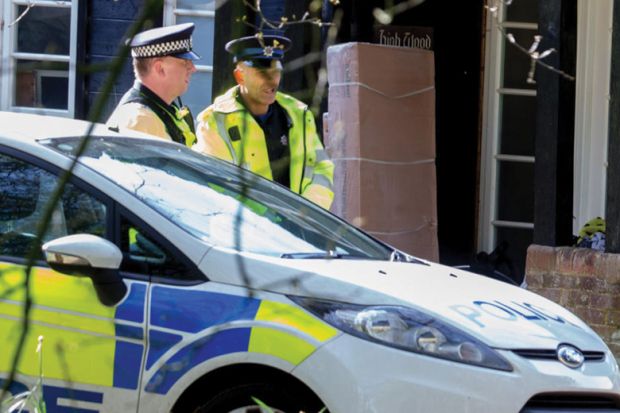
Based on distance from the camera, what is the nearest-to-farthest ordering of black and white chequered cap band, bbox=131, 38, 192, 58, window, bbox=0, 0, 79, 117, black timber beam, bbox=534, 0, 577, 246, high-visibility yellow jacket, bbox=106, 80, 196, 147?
high-visibility yellow jacket, bbox=106, 80, 196, 147
black and white chequered cap band, bbox=131, 38, 192, 58
black timber beam, bbox=534, 0, 577, 246
window, bbox=0, 0, 79, 117

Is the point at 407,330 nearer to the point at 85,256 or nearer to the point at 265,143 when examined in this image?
the point at 85,256

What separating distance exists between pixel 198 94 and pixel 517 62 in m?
2.31

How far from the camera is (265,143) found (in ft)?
21.6

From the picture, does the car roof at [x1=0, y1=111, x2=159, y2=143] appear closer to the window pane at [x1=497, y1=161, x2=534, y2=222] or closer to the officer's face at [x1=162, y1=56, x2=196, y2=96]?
the officer's face at [x1=162, y1=56, x2=196, y2=96]

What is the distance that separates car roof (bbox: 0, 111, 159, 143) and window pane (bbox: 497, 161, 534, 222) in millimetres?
5202

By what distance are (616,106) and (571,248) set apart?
0.86 meters

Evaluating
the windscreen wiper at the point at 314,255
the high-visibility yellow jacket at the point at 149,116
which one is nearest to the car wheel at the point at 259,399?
the windscreen wiper at the point at 314,255

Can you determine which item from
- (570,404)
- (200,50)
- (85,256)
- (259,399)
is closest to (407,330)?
(259,399)

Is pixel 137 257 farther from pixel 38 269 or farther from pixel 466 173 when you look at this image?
pixel 466 173

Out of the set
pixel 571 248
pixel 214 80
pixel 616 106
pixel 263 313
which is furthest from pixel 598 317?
pixel 263 313

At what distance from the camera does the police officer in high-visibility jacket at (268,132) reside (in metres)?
6.49

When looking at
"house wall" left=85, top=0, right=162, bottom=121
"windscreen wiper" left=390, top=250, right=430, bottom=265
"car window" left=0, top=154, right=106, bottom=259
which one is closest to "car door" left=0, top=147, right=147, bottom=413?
"car window" left=0, top=154, right=106, bottom=259

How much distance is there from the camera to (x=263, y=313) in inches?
177

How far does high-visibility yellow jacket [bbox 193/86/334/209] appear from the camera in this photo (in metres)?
6.52
